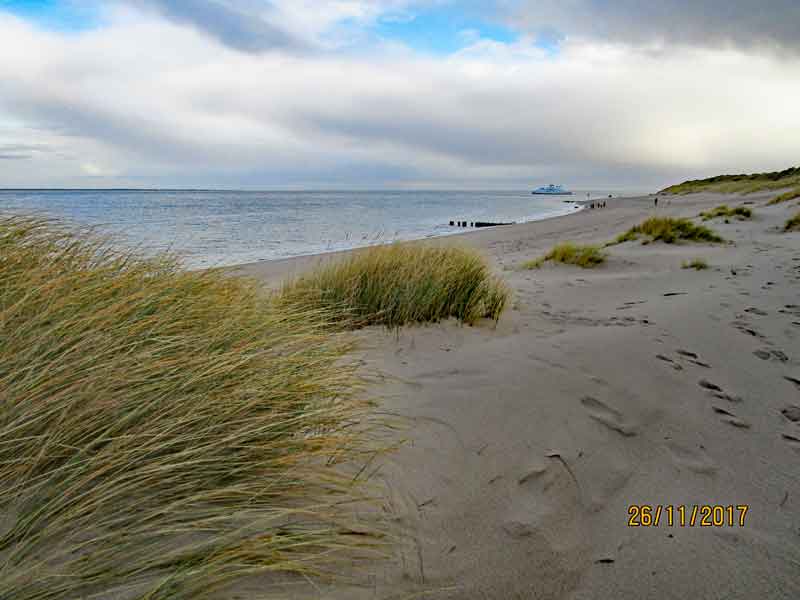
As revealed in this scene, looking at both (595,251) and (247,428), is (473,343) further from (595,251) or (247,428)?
(595,251)

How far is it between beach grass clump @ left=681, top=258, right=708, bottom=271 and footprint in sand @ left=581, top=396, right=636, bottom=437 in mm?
5721

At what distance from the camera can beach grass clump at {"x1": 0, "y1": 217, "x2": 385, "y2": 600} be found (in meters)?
1.27

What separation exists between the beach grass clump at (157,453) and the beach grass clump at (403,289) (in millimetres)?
1987

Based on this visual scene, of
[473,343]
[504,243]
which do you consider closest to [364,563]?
[473,343]

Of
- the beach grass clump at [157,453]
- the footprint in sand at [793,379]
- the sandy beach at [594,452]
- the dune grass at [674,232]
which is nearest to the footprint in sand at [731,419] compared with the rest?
the sandy beach at [594,452]

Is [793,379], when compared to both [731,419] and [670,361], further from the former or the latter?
[731,419]

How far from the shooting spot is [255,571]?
4.31 ft

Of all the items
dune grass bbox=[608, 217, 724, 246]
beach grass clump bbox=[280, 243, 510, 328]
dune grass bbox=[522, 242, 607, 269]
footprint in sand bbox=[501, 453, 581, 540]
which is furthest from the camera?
dune grass bbox=[608, 217, 724, 246]

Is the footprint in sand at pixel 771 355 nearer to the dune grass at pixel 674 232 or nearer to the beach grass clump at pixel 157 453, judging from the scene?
the beach grass clump at pixel 157 453

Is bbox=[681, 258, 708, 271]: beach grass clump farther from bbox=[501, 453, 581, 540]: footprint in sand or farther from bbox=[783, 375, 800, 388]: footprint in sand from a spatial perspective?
bbox=[501, 453, 581, 540]: footprint in sand

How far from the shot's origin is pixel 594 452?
2.34 metres

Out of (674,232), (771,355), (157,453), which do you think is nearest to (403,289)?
(771,355)

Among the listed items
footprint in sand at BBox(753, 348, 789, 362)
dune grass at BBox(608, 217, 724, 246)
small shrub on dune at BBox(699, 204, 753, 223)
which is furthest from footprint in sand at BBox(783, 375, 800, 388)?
small shrub on dune at BBox(699, 204, 753, 223)

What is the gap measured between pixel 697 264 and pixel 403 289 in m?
5.50
